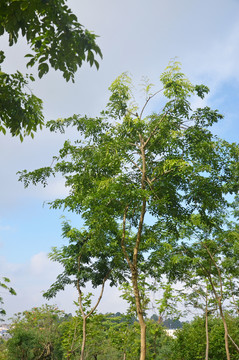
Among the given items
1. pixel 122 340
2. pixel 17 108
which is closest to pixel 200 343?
pixel 122 340

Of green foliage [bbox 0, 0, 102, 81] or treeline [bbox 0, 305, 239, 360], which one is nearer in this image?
green foliage [bbox 0, 0, 102, 81]

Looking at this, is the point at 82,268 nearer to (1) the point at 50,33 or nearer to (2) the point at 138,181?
(2) the point at 138,181

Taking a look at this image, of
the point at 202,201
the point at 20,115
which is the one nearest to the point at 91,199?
the point at 202,201

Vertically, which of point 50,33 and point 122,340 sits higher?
point 50,33

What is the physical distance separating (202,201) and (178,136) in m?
2.39

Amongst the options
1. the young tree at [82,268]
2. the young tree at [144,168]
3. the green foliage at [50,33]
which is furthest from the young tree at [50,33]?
the young tree at [82,268]

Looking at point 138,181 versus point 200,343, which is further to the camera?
point 200,343

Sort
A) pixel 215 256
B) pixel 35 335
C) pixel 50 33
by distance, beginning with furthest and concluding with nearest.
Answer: pixel 35 335, pixel 215 256, pixel 50 33

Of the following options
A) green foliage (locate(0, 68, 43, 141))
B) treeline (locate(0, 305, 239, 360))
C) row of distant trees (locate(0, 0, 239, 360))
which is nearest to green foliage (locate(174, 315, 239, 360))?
treeline (locate(0, 305, 239, 360))

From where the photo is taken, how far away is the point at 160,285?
675 inches

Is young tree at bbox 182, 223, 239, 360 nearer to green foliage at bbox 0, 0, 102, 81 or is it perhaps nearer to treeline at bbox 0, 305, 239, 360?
treeline at bbox 0, 305, 239, 360

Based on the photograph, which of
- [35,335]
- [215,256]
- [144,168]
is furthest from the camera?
[35,335]

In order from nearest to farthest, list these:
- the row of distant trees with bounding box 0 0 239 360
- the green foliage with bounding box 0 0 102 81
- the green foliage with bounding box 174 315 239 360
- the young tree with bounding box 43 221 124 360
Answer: the green foliage with bounding box 0 0 102 81 < the row of distant trees with bounding box 0 0 239 360 < the young tree with bounding box 43 221 124 360 < the green foliage with bounding box 174 315 239 360

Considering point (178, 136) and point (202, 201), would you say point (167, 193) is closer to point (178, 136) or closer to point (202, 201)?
point (202, 201)
